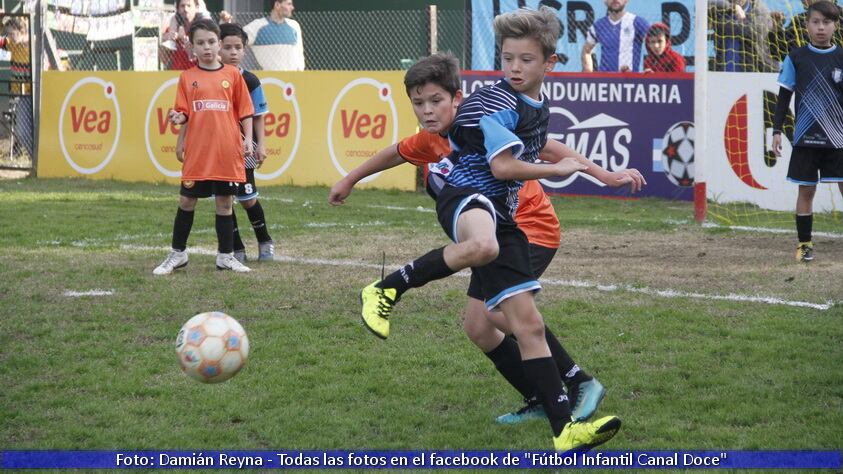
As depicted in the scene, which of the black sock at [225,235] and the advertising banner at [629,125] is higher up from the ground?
the advertising banner at [629,125]

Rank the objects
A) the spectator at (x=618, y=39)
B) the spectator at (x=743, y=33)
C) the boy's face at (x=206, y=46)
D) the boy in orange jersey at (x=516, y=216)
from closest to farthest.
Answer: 1. the boy in orange jersey at (x=516, y=216)
2. the boy's face at (x=206, y=46)
3. the spectator at (x=743, y=33)
4. the spectator at (x=618, y=39)

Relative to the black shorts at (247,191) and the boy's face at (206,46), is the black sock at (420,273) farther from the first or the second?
the black shorts at (247,191)

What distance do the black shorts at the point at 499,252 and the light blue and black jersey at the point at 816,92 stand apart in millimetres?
5720

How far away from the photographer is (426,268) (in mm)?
4855

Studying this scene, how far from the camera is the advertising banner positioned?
46.3 ft

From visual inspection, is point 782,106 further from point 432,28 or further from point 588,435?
point 432,28

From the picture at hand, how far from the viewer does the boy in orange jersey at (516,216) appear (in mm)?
4965

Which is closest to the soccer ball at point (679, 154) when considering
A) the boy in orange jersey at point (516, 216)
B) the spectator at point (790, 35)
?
the spectator at point (790, 35)

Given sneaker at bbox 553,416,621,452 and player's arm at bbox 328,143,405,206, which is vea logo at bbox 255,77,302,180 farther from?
sneaker at bbox 553,416,621,452

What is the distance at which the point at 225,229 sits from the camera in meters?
8.97

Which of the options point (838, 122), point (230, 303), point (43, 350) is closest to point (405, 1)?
point (838, 122)

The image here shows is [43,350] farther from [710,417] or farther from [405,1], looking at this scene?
[405,1]

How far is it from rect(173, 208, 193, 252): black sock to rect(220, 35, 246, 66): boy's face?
1.38 meters

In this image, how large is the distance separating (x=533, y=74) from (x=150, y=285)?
14.5ft
